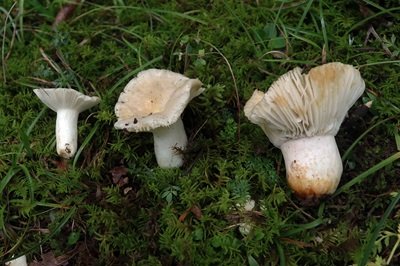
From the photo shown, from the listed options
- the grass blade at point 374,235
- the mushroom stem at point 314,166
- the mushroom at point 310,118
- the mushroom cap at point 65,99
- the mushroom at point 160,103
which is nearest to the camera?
the grass blade at point 374,235

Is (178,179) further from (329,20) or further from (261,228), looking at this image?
(329,20)

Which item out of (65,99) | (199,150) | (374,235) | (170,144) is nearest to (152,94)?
(170,144)

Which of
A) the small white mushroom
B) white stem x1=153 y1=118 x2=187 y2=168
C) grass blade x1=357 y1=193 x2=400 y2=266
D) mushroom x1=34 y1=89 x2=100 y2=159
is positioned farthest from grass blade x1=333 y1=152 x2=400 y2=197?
the small white mushroom

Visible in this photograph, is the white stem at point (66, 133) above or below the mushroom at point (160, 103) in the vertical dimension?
below

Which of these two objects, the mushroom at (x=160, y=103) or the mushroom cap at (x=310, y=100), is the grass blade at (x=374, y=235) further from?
the mushroom at (x=160, y=103)

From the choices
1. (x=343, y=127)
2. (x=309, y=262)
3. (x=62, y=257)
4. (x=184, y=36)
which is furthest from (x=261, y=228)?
(x=184, y=36)

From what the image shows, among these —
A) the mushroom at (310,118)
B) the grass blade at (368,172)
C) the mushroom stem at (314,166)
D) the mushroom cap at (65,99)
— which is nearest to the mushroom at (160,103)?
the mushroom cap at (65,99)

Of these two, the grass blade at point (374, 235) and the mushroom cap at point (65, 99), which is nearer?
the grass blade at point (374, 235)
